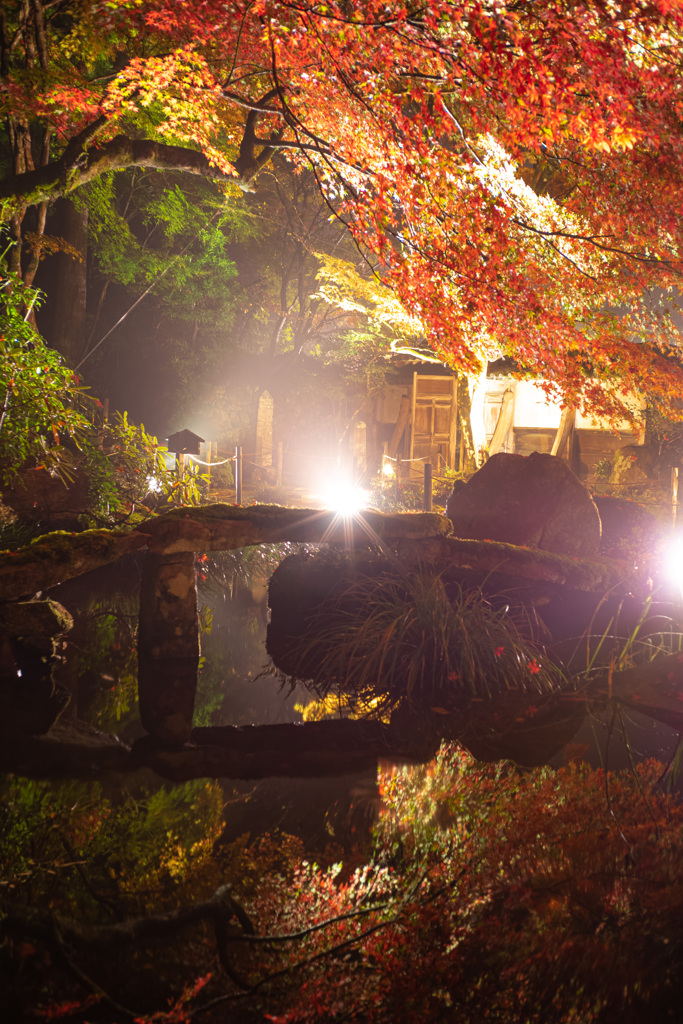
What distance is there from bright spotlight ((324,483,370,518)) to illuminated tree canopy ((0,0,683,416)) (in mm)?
1923

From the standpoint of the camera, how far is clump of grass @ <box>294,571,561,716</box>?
5.40 metres

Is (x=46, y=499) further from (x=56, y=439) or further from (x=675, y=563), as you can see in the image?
(x=675, y=563)

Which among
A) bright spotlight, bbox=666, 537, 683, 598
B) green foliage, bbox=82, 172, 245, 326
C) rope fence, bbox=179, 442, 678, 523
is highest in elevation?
green foliage, bbox=82, 172, 245, 326

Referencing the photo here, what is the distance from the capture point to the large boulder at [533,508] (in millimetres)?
8133

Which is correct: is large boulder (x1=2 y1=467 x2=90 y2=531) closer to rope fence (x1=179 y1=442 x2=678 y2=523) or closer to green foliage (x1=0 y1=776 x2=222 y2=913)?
rope fence (x1=179 y1=442 x2=678 y2=523)

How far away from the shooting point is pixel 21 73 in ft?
25.2

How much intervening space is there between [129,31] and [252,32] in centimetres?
198

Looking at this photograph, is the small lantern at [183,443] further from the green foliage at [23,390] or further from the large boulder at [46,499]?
the green foliage at [23,390]

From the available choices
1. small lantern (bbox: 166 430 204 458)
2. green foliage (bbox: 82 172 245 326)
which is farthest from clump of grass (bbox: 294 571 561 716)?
green foliage (bbox: 82 172 245 326)

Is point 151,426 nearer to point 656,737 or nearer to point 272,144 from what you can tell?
point 272,144

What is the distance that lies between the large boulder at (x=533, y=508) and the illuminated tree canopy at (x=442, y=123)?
1288 millimetres

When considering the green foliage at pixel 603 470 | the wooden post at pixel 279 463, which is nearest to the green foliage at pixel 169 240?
the wooden post at pixel 279 463

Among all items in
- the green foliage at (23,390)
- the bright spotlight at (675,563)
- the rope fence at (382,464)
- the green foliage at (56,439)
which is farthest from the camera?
the rope fence at (382,464)

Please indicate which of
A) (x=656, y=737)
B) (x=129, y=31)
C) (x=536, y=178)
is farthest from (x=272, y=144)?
(x=536, y=178)
